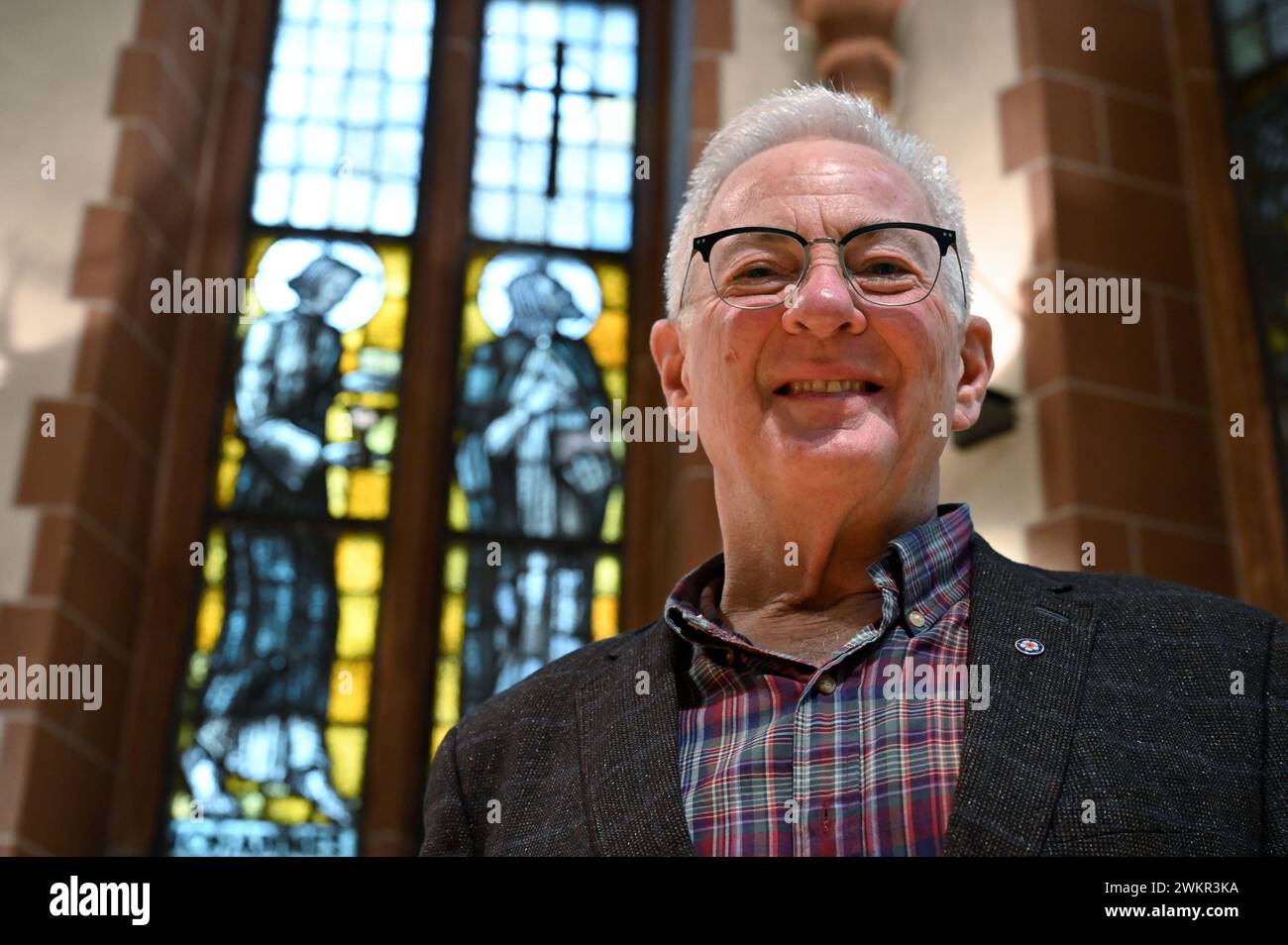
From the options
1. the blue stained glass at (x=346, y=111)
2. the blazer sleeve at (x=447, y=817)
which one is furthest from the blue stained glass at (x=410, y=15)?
the blazer sleeve at (x=447, y=817)

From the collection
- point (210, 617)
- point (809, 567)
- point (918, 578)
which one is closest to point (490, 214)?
point (210, 617)

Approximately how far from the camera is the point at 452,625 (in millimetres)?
3973

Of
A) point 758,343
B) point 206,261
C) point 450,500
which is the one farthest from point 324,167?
point 758,343

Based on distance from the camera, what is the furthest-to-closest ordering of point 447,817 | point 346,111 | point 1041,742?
point 346,111
point 447,817
point 1041,742

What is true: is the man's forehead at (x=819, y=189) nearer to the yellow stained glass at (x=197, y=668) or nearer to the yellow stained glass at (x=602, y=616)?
the yellow stained glass at (x=602, y=616)

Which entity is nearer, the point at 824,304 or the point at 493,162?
the point at 824,304

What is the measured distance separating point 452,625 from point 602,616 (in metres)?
0.40

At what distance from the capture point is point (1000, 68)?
3.56m

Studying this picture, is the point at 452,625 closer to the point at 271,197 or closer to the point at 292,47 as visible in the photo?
the point at 271,197

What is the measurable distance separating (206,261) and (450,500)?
98 cm

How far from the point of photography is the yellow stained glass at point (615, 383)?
4.26 m

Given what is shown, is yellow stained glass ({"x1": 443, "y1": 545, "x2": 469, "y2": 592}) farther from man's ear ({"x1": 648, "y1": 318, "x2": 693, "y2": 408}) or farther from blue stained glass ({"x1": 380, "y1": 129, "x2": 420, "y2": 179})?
man's ear ({"x1": 648, "y1": 318, "x2": 693, "y2": 408})

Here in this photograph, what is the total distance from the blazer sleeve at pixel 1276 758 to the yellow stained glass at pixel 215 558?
10.6ft
